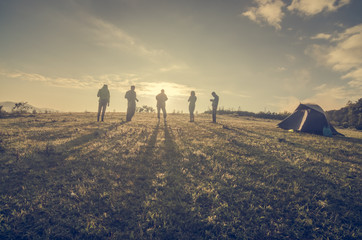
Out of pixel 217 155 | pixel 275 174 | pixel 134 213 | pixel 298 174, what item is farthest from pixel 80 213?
pixel 298 174

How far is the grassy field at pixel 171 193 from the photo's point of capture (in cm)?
391

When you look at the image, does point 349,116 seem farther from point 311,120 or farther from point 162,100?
point 162,100

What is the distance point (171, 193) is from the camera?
5098mm

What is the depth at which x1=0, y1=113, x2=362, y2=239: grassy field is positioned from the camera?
12.8 ft

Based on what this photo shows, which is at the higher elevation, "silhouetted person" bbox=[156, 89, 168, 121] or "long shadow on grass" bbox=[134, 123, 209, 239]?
"silhouetted person" bbox=[156, 89, 168, 121]

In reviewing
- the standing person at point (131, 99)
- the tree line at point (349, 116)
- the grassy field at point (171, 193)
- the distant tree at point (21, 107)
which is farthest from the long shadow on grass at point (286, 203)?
the tree line at point (349, 116)

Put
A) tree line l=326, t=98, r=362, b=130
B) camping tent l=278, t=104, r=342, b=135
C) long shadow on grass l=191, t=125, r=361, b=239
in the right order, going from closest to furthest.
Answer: long shadow on grass l=191, t=125, r=361, b=239
camping tent l=278, t=104, r=342, b=135
tree line l=326, t=98, r=362, b=130

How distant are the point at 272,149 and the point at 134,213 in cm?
826

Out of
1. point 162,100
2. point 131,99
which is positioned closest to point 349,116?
point 162,100

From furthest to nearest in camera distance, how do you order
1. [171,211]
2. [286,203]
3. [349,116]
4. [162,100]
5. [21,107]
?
1. [349,116]
2. [21,107]
3. [162,100]
4. [286,203]
5. [171,211]

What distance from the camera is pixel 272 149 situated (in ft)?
32.2

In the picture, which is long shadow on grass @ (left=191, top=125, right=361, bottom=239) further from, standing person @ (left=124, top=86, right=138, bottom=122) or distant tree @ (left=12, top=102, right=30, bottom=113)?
distant tree @ (left=12, top=102, right=30, bottom=113)

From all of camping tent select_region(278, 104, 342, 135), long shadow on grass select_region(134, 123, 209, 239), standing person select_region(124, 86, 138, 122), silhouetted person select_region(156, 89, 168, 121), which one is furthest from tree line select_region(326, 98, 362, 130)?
long shadow on grass select_region(134, 123, 209, 239)

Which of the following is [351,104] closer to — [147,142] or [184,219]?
[147,142]
